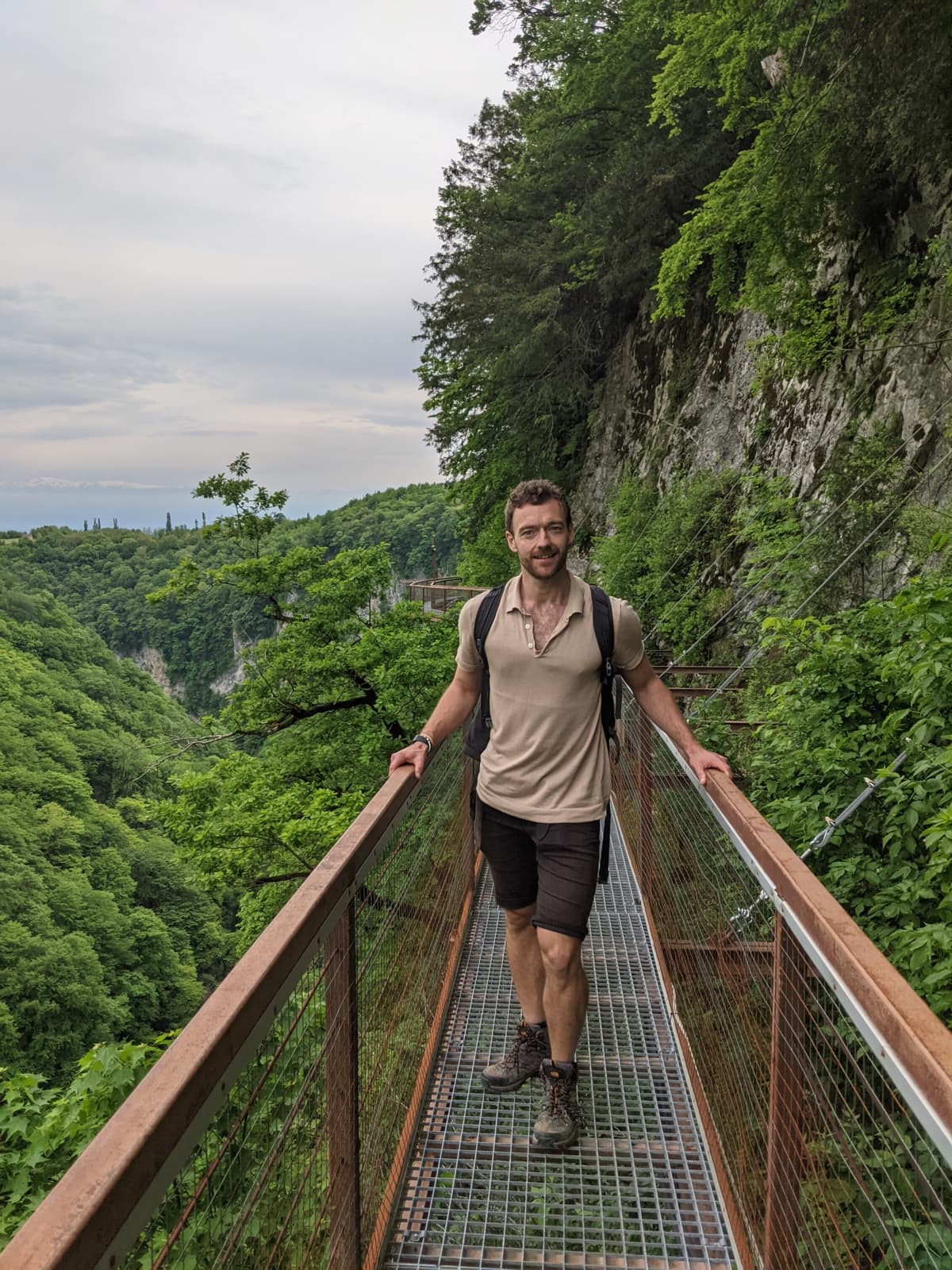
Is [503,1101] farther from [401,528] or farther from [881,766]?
[401,528]

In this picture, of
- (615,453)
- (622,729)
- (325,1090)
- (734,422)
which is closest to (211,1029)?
(325,1090)

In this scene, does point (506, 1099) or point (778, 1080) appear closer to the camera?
point (778, 1080)

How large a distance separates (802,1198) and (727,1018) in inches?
31.9

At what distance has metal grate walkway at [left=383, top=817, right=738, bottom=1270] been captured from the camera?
2.21 m

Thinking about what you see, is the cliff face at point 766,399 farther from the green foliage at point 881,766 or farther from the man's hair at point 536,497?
the man's hair at point 536,497

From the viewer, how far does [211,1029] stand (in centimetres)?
113

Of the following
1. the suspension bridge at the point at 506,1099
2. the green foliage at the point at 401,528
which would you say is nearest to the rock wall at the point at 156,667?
the green foliage at the point at 401,528

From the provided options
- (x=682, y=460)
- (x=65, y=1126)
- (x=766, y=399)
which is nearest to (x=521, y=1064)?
(x=65, y=1126)

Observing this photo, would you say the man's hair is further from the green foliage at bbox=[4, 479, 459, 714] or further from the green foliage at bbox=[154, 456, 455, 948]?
the green foliage at bbox=[4, 479, 459, 714]

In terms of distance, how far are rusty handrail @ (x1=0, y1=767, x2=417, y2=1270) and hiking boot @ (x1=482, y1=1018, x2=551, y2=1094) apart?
1.50m

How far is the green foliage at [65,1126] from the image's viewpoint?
157 inches

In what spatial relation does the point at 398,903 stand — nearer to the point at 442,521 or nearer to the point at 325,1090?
the point at 325,1090

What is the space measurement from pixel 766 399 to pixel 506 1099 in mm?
12328

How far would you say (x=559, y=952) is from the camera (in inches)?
96.5
